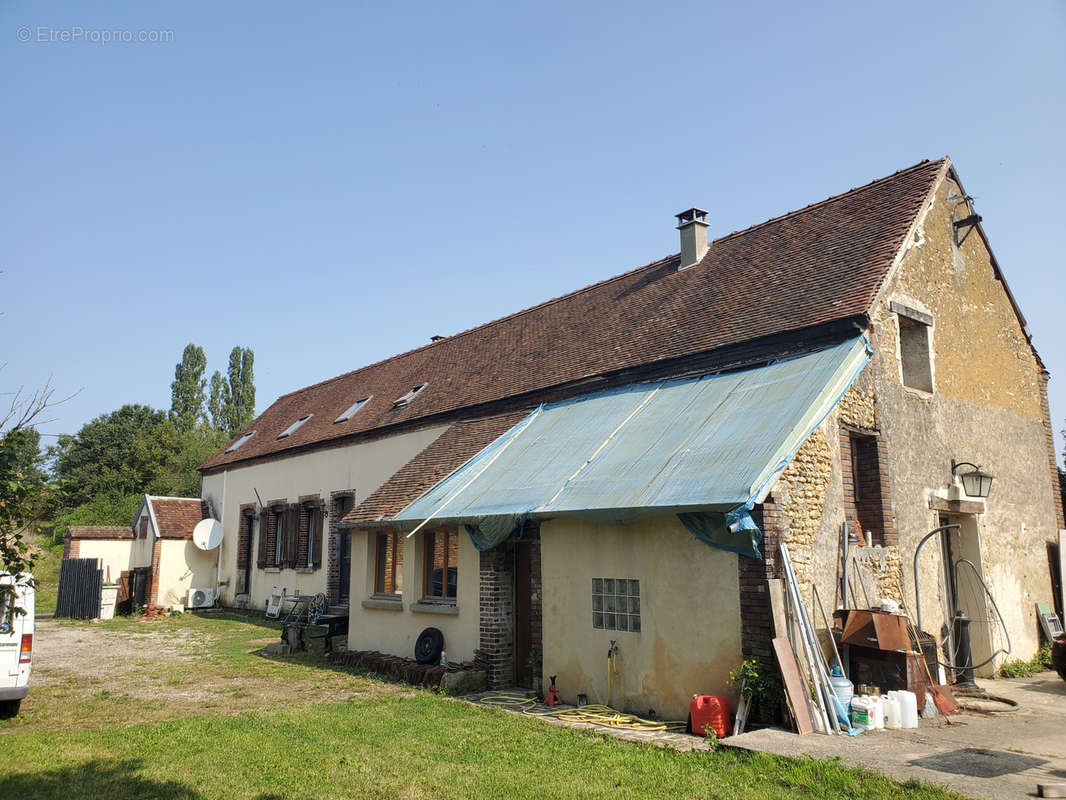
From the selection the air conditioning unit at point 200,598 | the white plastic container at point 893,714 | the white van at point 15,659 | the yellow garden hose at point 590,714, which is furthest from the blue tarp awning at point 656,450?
the air conditioning unit at point 200,598

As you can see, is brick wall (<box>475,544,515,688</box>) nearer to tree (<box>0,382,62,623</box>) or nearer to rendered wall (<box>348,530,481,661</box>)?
rendered wall (<box>348,530,481,661</box>)

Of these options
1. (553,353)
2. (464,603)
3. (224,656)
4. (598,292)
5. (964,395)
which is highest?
(598,292)

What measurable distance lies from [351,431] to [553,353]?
6758 millimetres

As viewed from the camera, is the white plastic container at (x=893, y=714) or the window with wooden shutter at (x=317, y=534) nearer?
the white plastic container at (x=893, y=714)

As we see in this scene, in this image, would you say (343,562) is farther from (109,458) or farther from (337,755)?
(109,458)

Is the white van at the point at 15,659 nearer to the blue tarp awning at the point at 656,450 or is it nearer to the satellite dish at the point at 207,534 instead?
the blue tarp awning at the point at 656,450

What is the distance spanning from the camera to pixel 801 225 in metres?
14.1

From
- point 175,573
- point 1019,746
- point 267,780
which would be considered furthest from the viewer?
point 175,573

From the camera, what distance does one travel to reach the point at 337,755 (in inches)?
288

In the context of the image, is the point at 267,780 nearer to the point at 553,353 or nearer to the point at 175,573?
the point at 553,353

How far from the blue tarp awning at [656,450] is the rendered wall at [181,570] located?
48.8 feet

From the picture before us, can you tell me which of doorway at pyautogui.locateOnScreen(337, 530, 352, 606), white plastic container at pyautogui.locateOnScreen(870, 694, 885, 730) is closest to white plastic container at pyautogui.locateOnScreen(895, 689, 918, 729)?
white plastic container at pyautogui.locateOnScreen(870, 694, 885, 730)

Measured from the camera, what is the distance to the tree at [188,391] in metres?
56.0

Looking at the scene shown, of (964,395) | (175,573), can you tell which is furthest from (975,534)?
(175,573)
